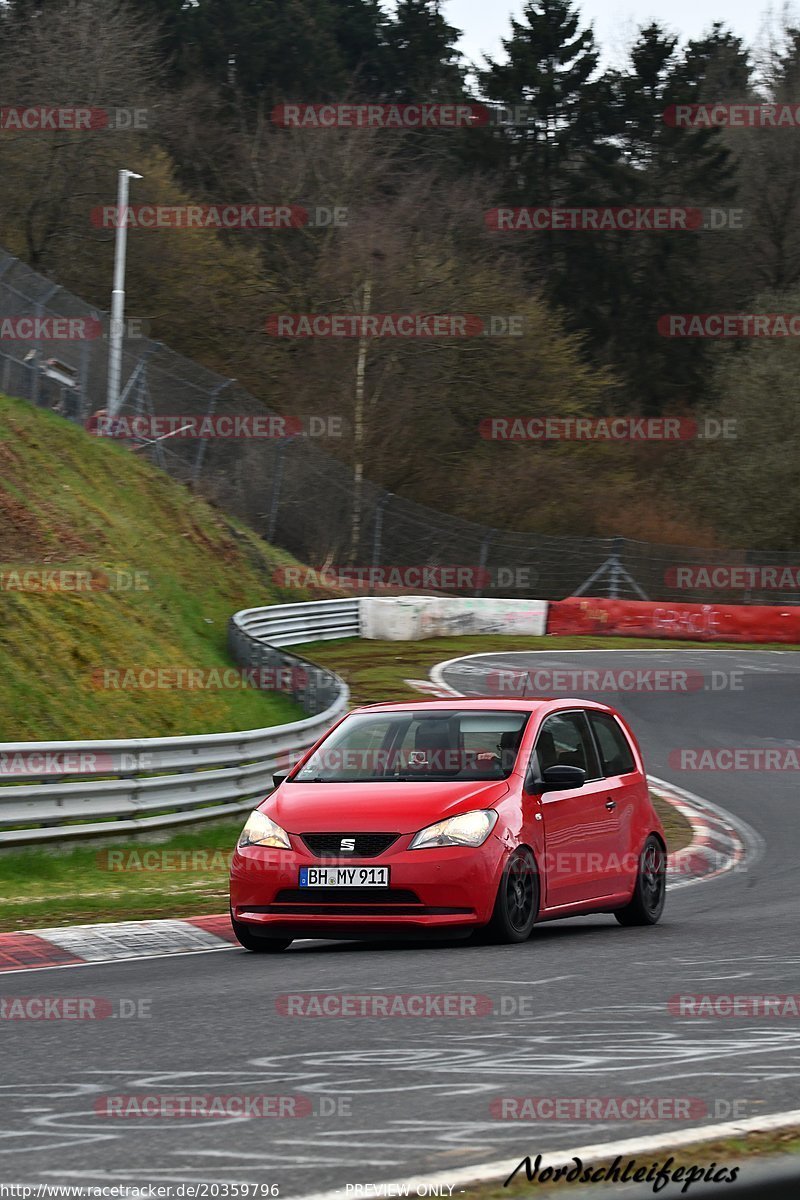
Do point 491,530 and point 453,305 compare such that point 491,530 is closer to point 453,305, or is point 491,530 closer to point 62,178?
point 453,305

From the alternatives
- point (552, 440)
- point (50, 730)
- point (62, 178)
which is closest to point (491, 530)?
point (552, 440)

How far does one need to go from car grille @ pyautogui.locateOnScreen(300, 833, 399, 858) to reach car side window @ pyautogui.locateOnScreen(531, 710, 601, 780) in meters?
1.31

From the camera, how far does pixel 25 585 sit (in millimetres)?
22250

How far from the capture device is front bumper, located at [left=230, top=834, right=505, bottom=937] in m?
9.53

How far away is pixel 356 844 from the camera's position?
9.62 meters

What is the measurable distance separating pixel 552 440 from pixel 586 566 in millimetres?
11182

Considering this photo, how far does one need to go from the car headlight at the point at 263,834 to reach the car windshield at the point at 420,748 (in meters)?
0.55

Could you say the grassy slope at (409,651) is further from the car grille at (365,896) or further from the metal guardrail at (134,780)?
the car grille at (365,896)

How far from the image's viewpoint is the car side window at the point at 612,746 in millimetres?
11547

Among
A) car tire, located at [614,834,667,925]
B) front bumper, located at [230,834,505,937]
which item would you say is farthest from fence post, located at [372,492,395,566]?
front bumper, located at [230,834,505,937]
